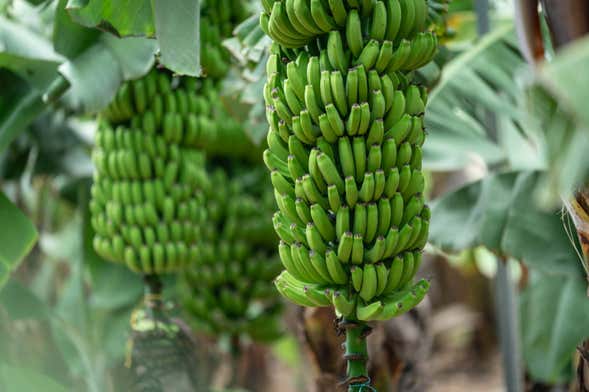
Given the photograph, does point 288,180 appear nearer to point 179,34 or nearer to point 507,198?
point 179,34

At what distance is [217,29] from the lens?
2600mm

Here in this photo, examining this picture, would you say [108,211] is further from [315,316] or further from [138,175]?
[315,316]

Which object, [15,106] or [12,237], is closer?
[12,237]

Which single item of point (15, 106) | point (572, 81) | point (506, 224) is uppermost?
point (572, 81)

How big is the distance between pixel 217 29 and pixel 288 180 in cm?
122

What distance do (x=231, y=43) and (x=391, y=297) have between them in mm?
1022

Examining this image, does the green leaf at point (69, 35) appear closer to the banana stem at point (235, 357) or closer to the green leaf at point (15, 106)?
the green leaf at point (15, 106)

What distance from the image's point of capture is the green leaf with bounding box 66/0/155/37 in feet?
5.90

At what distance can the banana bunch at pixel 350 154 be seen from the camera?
1.46m

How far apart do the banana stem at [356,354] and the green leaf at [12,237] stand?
132cm

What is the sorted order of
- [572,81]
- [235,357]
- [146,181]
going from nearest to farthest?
1. [572,81]
2. [146,181]
3. [235,357]

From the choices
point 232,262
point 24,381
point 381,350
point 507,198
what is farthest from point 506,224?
point 24,381

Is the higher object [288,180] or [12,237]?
[288,180]

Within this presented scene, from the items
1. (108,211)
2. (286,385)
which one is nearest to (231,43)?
(108,211)
